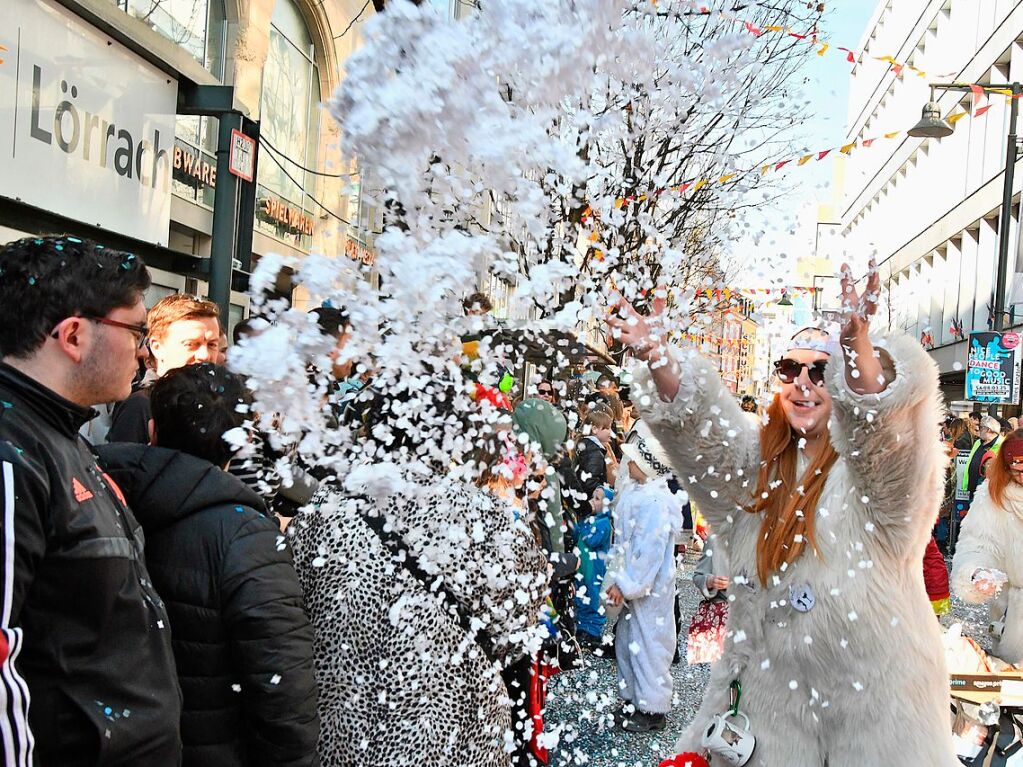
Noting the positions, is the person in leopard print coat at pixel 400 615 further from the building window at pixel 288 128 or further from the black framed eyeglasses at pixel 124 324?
the building window at pixel 288 128

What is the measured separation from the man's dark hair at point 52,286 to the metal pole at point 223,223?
319 centimetres

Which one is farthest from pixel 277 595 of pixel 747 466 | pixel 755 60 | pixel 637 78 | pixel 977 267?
pixel 977 267

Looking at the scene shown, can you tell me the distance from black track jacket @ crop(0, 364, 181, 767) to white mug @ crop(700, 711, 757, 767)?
1.29 metres

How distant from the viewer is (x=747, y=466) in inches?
98.7

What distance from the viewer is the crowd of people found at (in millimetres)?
1750

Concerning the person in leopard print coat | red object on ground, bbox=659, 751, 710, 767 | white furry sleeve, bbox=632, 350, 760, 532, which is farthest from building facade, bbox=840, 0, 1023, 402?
the person in leopard print coat

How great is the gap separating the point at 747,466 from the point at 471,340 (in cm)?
83

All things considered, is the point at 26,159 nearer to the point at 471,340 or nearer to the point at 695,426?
the point at 471,340

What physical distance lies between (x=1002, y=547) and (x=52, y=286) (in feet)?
14.0

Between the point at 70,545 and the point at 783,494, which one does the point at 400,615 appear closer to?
the point at 70,545

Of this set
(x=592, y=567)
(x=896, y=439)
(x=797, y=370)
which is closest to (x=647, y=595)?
(x=592, y=567)

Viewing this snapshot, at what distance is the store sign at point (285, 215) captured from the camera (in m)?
9.27

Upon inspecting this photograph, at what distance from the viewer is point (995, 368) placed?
1190 centimetres

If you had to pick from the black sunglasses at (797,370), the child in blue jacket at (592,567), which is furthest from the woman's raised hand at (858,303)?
the child in blue jacket at (592,567)
